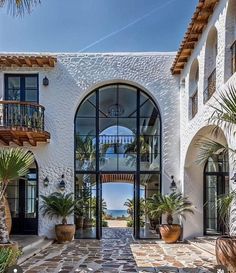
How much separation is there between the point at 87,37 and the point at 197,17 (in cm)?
617

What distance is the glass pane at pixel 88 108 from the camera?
16062 millimetres

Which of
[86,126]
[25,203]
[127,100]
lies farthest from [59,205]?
[127,100]

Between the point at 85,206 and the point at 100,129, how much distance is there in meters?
3.12

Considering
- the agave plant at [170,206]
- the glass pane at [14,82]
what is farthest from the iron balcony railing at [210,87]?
the glass pane at [14,82]

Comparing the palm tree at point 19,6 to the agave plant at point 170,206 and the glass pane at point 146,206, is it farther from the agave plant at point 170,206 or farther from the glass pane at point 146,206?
the glass pane at point 146,206

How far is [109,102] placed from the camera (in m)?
16.2

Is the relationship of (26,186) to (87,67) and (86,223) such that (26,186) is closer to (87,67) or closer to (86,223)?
(86,223)

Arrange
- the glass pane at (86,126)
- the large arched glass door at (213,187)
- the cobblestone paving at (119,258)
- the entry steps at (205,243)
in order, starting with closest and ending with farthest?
the cobblestone paving at (119,258), the entry steps at (205,243), the large arched glass door at (213,187), the glass pane at (86,126)

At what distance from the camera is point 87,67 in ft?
51.7

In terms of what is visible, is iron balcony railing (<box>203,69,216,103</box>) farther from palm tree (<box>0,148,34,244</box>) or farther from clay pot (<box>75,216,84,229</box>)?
clay pot (<box>75,216,84,229</box>)

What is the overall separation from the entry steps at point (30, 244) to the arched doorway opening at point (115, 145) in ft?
6.43

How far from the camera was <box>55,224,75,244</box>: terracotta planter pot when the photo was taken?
14258 mm

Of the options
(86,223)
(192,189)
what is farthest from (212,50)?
(86,223)

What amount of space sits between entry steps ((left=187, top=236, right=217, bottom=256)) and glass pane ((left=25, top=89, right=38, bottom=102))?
313 inches
